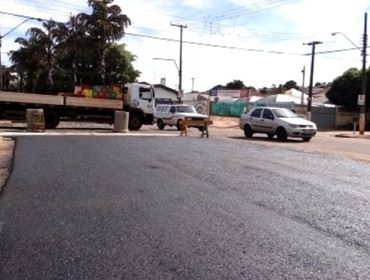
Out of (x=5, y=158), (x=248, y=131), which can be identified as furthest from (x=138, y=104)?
(x=5, y=158)

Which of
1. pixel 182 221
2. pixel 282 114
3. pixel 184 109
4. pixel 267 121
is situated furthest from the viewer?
pixel 184 109

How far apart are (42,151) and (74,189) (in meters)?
6.93

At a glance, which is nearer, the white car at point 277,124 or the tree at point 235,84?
the white car at point 277,124

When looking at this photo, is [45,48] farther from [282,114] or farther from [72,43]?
[282,114]

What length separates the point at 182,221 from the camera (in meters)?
8.12

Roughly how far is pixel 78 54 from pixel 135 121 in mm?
29060

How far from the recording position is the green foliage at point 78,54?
6091 cm

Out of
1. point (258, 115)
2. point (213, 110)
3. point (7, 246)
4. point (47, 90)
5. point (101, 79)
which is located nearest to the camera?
point (7, 246)

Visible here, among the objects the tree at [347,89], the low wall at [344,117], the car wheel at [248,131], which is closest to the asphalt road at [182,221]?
the car wheel at [248,131]

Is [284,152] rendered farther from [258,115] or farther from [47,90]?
[47,90]

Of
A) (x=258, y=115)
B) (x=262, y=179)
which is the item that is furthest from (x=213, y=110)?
(x=262, y=179)

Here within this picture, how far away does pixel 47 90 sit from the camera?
76125mm

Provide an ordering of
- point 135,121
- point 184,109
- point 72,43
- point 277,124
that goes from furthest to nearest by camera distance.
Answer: point 72,43 < point 184,109 < point 135,121 < point 277,124

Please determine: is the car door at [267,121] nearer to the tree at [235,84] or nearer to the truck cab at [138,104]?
the truck cab at [138,104]
